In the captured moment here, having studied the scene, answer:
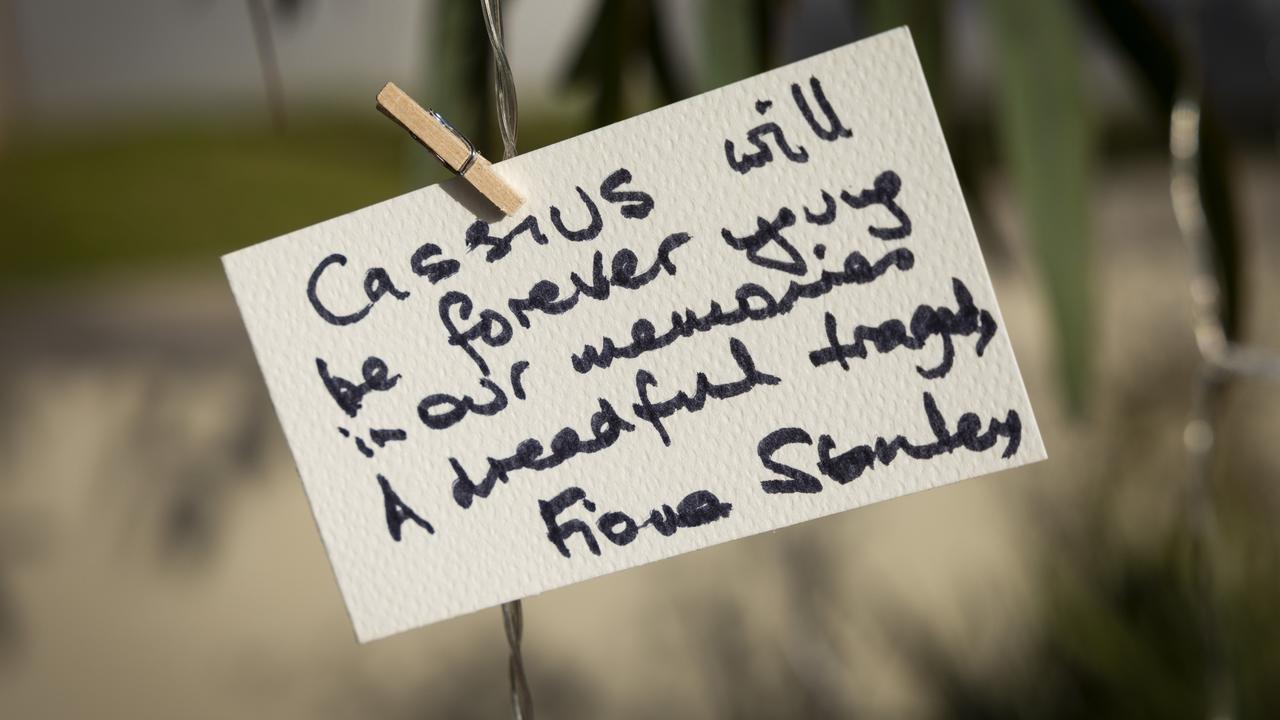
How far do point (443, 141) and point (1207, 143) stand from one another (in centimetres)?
36

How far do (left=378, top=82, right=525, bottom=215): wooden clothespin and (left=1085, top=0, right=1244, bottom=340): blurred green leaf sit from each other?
337 mm

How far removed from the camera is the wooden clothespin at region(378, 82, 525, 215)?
18cm

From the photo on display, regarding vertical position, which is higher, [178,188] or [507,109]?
[178,188]

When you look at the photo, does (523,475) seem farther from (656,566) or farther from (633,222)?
(656,566)

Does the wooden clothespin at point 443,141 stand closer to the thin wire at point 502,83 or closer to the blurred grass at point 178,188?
the thin wire at point 502,83

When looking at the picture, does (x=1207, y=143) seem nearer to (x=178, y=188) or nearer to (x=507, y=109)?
(x=507, y=109)

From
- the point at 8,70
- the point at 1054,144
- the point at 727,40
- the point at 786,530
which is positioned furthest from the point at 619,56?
the point at 8,70

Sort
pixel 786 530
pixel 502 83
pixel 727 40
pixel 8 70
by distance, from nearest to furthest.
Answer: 1. pixel 502 83
2. pixel 727 40
3. pixel 786 530
4. pixel 8 70

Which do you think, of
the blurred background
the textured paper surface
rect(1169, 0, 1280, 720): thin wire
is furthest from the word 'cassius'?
rect(1169, 0, 1280, 720): thin wire

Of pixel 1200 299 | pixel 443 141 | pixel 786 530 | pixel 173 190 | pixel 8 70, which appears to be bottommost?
pixel 786 530

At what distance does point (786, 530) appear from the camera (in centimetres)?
105

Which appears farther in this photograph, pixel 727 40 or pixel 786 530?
pixel 786 530

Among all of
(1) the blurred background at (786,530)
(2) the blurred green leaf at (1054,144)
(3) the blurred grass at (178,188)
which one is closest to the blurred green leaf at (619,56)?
(1) the blurred background at (786,530)

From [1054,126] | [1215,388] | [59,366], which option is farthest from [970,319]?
[59,366]
